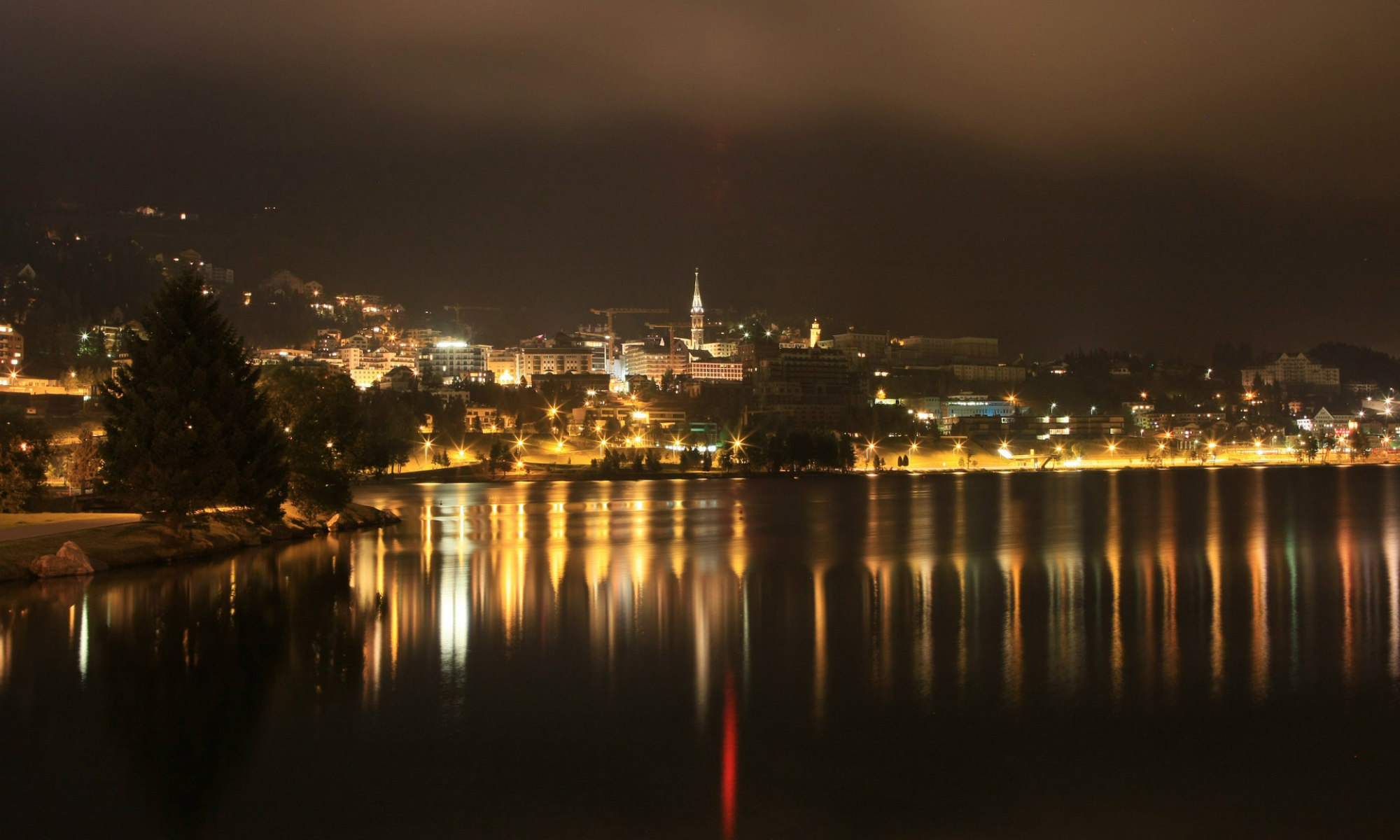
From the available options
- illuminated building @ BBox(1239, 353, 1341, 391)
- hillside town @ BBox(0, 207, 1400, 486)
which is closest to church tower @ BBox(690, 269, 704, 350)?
hillside town @ BBox(0, 207, 1400, 486)

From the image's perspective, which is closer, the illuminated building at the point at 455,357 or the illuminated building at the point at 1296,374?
the illuminated building at the point at 455,357

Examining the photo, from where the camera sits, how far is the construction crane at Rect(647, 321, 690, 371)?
148500mm

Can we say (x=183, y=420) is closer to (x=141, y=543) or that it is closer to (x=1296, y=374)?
(x=141, y=543)

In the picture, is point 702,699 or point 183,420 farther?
point 183,420

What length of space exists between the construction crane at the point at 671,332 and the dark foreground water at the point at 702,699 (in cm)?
12778

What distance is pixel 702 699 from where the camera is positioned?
9.60 metres

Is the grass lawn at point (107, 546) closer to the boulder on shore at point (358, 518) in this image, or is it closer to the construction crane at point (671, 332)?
the boulder on shore at point (358, 518)

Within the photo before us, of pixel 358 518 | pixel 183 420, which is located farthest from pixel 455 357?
pixel 183 420

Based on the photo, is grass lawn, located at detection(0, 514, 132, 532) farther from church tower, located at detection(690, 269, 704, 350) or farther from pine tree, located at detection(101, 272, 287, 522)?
church tower, located at detection(690, 269, 704, 350)

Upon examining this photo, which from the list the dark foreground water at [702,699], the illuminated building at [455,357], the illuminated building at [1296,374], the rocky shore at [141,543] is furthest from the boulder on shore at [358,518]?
the illuminated building at [1296,374]

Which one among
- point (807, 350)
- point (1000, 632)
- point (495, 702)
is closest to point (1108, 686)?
point (1000, 632)

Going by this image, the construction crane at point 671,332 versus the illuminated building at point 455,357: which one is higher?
the construction crane at point 671,332

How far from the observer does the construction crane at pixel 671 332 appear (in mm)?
148500

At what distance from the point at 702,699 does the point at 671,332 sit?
585 ft
